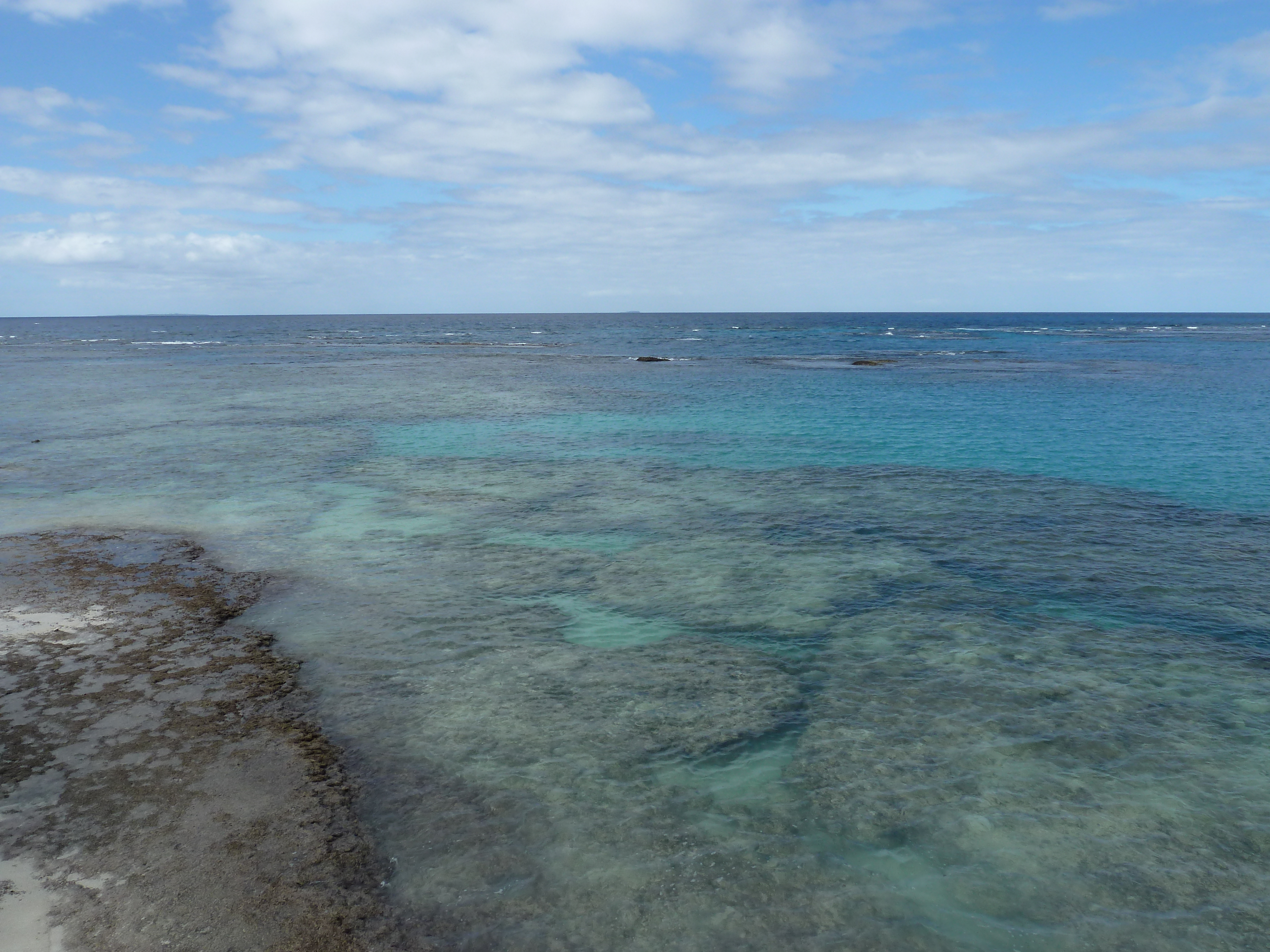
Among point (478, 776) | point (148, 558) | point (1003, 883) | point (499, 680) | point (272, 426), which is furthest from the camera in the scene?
point (272, 426)

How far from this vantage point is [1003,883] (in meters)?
7.36

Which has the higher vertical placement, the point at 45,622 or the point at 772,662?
the point at 45,622

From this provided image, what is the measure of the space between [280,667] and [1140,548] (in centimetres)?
1652

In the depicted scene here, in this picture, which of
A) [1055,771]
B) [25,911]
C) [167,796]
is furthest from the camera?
[1055,771]

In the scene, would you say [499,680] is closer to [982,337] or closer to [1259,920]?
[1259,920]

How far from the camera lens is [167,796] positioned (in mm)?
8266

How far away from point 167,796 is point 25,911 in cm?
167

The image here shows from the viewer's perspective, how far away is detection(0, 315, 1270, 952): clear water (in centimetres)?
726

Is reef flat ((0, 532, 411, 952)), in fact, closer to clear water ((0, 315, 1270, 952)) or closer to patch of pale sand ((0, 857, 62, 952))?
patch of pale sand ((0, 857, 62, 952))

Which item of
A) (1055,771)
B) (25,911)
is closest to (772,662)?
(1055,771)

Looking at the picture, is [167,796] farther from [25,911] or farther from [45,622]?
[45,622]

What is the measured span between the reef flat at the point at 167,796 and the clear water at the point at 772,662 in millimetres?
595

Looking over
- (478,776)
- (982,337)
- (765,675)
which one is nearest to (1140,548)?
(765,675)

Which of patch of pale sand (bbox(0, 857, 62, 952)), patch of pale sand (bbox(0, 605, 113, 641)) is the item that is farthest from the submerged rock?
patch of pale sand (bbox(0, 605, 113, 641))
